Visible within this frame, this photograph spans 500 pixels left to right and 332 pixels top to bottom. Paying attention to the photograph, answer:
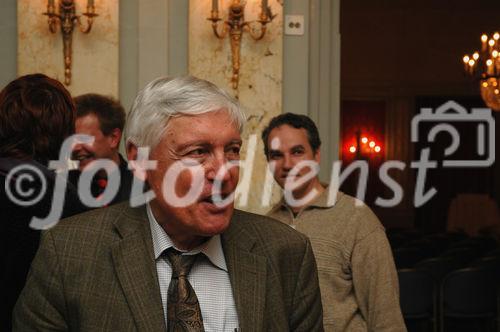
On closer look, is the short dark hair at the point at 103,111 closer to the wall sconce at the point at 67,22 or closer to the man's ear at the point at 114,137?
the man's ear at the point at 114,137

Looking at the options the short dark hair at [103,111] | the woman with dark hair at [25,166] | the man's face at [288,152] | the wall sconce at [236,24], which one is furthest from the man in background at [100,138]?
the wall sconce at [236,24]

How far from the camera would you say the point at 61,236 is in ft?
6.21

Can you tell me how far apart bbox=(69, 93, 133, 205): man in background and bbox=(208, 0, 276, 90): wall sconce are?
170 cm

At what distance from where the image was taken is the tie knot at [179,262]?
1.91m

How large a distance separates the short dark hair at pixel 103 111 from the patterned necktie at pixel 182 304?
1.69 metres

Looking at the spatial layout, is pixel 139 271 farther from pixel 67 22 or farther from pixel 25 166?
pixel 67 22

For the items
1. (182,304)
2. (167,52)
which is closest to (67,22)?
(167,52)

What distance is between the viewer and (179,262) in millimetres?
1925

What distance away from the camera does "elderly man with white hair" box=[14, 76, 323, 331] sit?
1.83 m

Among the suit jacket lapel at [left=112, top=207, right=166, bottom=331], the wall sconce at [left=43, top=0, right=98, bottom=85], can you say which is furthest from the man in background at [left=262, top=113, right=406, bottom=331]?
the wall sconce at [left=43, top=0, right=98, bottom=85]

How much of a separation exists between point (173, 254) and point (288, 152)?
1.39 m

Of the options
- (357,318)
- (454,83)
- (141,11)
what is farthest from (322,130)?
(454,83)

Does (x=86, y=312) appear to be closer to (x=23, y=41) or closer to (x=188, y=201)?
(x=188, y=201)

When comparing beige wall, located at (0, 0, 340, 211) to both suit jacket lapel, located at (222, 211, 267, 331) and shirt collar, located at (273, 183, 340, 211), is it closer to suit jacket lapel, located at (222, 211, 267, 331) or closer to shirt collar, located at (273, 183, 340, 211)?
shirt collar, located at (273, 183, 340, 211)
